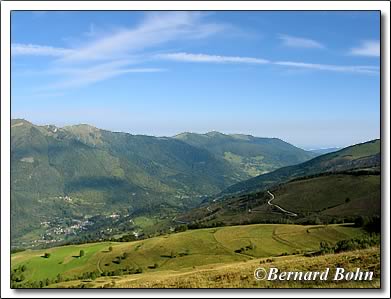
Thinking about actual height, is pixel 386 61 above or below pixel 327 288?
above

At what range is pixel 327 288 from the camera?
10.5m

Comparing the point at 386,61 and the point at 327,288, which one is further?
the point at 386,61

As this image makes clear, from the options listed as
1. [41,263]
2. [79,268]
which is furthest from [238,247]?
[41,263]

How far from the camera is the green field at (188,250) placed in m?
28.9

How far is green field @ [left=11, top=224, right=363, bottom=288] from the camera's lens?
28906mm

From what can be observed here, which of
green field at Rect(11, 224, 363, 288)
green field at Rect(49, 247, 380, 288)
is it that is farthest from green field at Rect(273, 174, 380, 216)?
green field at Rect(49, 247, 380, 288)

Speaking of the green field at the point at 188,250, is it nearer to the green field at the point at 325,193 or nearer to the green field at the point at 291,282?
the green field at the point at 291,282

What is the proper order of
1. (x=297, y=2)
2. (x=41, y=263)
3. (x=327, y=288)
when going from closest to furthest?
(x=327, y=288) < (x=297, y=2) < (x=41, y=263)

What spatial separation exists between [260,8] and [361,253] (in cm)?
721

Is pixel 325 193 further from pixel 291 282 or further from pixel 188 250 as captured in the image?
pixel 291 282

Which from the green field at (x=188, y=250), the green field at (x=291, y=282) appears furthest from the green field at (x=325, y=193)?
the green field at (x=291, y=282)

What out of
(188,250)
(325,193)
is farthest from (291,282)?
(325,193)

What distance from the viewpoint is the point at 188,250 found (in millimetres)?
34000

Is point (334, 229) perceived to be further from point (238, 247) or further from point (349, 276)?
point (349, 276)
